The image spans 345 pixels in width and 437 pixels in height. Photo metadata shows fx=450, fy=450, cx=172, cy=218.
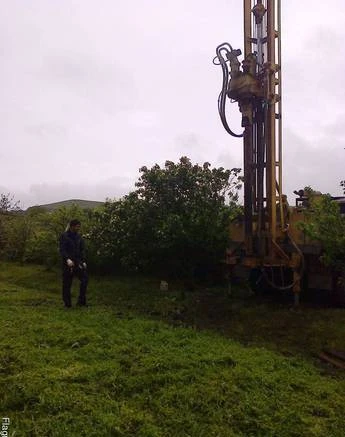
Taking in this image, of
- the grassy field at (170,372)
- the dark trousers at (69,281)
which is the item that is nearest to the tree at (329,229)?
the grassy field at (170,372)

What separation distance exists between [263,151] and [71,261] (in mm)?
4430

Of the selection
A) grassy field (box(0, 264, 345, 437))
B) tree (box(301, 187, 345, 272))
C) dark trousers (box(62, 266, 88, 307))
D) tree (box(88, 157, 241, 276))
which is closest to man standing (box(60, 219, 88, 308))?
dark trousers (box(62, 266, 88, 307))

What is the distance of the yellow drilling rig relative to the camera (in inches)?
348

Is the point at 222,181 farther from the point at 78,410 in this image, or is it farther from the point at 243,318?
the point at 78,410

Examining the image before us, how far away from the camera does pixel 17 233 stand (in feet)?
58.2

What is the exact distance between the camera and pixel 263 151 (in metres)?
9.11

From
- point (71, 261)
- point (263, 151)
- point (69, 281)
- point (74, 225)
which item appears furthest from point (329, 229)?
point (69, 281)

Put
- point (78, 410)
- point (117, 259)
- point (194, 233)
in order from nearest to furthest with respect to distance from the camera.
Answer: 1. point (78, 410)
2. point (194, 233)
3. point (117, 259)

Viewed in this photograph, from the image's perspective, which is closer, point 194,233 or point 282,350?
point 282,350

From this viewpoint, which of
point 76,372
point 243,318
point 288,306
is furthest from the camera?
point 288,306

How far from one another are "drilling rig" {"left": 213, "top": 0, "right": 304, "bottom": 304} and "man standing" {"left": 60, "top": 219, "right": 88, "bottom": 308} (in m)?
3.32

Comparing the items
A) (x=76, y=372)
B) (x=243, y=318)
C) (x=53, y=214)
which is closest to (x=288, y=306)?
(x=243, y=318)

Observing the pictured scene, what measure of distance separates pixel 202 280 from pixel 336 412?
889 centimetres

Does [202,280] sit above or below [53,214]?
below
